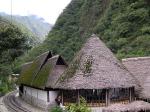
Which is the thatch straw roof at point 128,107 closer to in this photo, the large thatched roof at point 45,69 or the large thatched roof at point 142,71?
the large thatched roof at point 142,71

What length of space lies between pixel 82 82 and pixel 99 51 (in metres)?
3.64

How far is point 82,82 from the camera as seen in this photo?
2939 cm

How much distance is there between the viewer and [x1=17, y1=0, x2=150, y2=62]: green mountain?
55656mm

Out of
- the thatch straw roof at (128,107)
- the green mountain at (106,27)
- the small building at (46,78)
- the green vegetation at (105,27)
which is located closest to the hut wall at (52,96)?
the small building at (46,78)

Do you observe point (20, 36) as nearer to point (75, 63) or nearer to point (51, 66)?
point (51, 66)

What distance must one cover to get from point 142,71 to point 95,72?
430cm

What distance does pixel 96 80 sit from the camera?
2953 centimetres

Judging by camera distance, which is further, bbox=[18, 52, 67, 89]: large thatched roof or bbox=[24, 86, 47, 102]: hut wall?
bbox=[24, 86, 47, 102]: hut wall

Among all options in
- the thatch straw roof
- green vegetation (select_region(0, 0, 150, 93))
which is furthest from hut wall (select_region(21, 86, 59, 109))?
the thatch straw roof

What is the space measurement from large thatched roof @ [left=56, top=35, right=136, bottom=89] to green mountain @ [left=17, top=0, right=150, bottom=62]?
18.9m

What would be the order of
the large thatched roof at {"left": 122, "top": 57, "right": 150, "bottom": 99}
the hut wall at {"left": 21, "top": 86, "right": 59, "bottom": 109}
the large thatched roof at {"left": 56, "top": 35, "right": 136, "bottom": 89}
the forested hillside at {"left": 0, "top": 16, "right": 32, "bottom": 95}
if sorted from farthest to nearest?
the forested hillside at {"left": 0, "top": 16, "right": 32, "bottom": 95} < the hut wall at {"left": 21, "top": 86, "right": 59, "bottom": 109} < the large thatched roof at {"left": 122, "top": 57, "right": 150, "bottom": 99} < the large thatched roof at {"left": 56, "top": 35, "right": 136, "bottom": 89}

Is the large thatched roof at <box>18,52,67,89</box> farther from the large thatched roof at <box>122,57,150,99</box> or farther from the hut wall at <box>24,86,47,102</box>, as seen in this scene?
the large thatched roof at <box>122,57,150,99</box>

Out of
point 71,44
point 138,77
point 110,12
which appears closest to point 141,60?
point 138,77

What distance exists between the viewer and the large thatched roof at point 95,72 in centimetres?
2939
